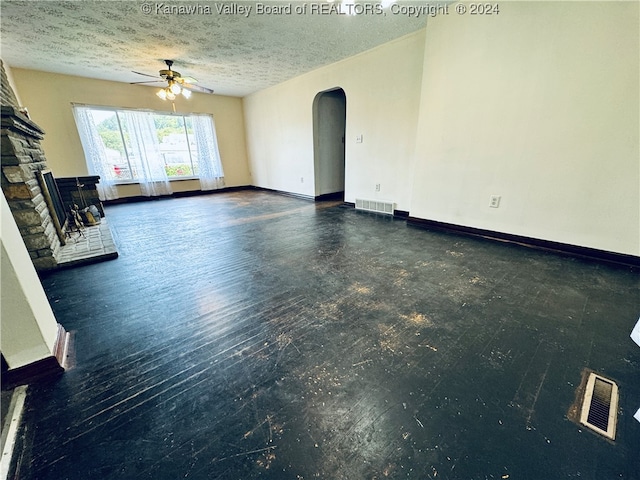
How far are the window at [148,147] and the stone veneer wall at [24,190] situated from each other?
3063mm

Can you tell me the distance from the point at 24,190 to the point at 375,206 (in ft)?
13.6

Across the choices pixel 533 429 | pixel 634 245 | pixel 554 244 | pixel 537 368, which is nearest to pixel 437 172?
pixel 554 244

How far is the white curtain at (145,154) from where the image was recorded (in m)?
5.46

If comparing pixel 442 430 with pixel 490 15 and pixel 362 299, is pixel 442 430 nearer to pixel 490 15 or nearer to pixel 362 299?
pixel 362 299

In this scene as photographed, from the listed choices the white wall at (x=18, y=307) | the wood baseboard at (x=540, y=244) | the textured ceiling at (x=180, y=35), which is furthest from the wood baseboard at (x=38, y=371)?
the wood baseboard at (x=540, y=244)

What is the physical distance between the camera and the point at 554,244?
2.65 meters

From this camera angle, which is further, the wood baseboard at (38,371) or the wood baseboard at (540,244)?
the wood baseboard at (540,244)

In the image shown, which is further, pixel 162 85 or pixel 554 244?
pixel 162 85

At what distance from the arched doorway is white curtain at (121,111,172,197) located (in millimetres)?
3702

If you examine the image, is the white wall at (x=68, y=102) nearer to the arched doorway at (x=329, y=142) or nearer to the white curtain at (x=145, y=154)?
the white curtain at (x=145, y=154)

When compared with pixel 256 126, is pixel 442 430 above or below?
below

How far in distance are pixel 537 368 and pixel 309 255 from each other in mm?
1910

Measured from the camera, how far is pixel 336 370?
4.11 feet

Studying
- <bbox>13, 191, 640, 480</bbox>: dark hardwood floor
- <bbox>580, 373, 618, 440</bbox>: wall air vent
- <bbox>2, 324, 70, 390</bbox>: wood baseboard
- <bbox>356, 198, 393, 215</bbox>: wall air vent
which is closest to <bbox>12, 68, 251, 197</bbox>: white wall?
<bbox>13, 191, 640, 480</bbox>: dark hardwood floor
